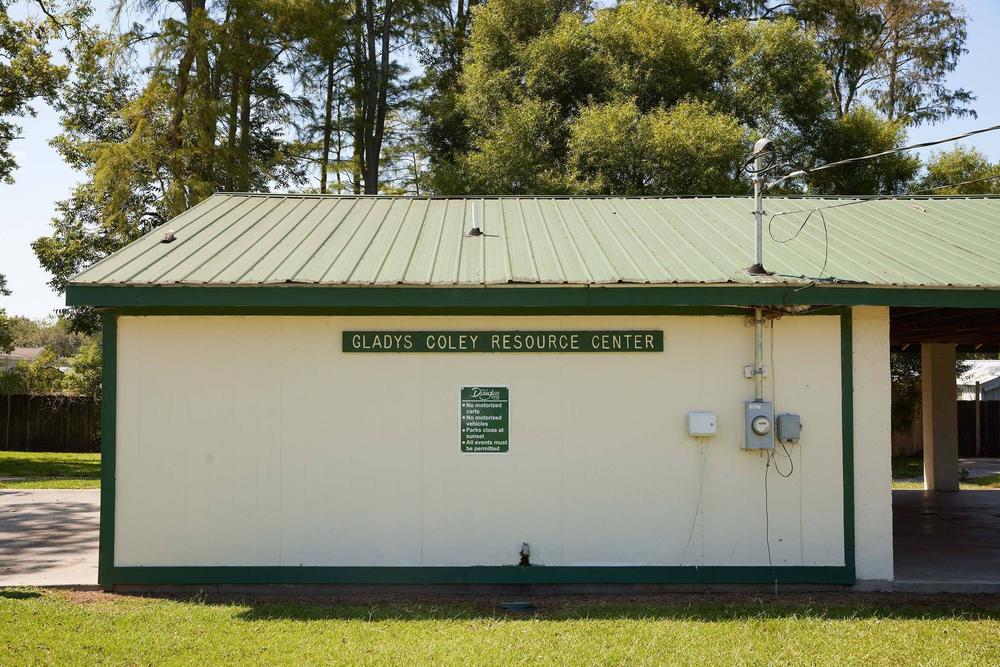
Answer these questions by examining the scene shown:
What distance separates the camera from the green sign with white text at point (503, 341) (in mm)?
8961

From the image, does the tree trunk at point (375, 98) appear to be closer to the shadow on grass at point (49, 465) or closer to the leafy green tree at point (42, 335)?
the shadow on grass at point (49, 465)

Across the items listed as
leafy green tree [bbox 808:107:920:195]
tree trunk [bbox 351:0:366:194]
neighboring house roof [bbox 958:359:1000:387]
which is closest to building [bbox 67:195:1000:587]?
leafy green tree [bbox 808:107:920:195]

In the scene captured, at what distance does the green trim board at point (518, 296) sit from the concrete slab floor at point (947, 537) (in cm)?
278

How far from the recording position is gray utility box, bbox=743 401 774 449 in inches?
344

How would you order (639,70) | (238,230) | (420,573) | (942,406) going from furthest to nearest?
(639,70)
(942,406)
(238,230)
(420,573)

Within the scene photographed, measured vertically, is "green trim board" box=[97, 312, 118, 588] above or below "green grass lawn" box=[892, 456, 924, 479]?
above

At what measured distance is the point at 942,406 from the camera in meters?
17.8

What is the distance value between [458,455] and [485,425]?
39 centimetres

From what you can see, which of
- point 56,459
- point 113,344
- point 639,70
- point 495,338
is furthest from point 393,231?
point 56,459

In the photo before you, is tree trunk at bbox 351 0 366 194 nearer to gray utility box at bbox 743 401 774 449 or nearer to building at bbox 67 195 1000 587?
building at bbox 67 195 1000 587

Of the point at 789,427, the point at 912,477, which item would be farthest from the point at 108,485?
the point at 912,477

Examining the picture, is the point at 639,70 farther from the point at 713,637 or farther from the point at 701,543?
the point at 713,637

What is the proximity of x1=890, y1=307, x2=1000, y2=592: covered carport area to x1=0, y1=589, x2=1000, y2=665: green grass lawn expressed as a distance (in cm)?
97

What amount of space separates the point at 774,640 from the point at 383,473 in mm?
3818
